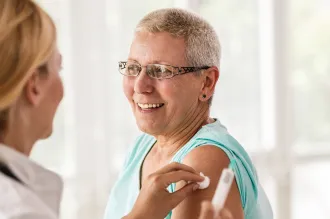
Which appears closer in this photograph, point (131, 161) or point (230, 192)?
point (230, 192)

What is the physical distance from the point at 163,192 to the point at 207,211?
0.38 feet

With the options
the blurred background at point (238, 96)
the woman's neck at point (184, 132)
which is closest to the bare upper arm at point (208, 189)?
the woman's neck at point (184, 132)

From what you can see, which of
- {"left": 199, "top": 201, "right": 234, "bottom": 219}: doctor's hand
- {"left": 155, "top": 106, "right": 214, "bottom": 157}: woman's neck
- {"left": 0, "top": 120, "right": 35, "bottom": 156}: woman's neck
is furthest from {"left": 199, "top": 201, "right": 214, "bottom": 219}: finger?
{"left": 0, "top": 120, "right": 35, "bottom": 156}: woman's neck

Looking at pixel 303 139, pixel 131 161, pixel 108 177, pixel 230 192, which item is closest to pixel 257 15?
pixel 303 139

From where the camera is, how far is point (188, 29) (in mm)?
1550

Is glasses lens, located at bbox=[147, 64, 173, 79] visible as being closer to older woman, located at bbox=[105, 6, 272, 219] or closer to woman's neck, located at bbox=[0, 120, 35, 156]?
older woman, located at bbox=[105, 6, 272, 219]

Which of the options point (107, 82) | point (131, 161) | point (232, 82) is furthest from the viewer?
point (232, 82)

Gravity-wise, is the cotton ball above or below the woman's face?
below

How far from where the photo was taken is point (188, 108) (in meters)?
1.62

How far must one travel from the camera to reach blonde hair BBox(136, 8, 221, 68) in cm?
155

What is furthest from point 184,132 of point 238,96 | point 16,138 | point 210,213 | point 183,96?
point 238,96

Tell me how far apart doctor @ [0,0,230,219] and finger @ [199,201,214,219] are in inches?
14.1

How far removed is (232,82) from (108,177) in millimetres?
996

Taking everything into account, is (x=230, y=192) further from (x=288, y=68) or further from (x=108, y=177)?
(x=288, y=68)
